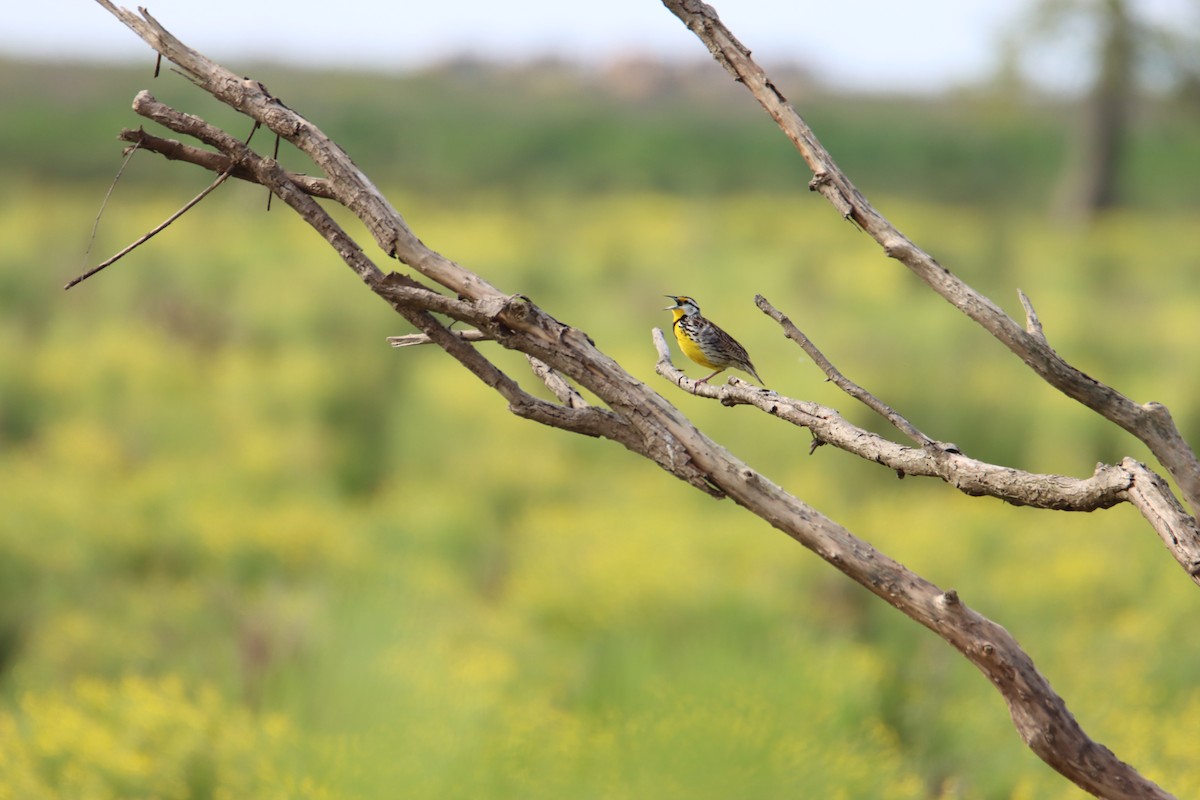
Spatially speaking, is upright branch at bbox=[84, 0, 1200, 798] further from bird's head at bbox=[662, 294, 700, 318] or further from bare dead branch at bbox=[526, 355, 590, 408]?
bird's head at bbox=[662, 294, 700, 318]

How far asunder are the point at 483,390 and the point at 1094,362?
4933 mm

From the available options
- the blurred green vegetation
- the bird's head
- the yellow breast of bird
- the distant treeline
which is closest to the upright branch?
the yellow breast of bird

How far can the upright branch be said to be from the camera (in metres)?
1.26

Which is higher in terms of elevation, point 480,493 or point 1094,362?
point 1094,362

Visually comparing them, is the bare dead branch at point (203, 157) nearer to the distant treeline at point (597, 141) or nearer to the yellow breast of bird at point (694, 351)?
the yellow breast of bird at point (694, 351)

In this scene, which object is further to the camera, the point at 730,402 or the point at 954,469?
the point at 730,402

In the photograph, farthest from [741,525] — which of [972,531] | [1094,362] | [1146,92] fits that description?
[1146,92]

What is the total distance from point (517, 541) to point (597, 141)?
779 inches

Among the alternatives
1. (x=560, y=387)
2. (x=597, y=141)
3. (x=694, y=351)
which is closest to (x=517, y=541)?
(x=694, y=351)

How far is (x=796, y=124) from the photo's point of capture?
1.34 m

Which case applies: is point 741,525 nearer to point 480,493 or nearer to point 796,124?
point 480,493

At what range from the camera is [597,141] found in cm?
2561

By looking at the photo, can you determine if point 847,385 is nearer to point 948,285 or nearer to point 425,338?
point 948,285

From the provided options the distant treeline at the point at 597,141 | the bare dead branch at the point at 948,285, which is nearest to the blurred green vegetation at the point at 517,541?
the bare dead branch at the point at 948,285
